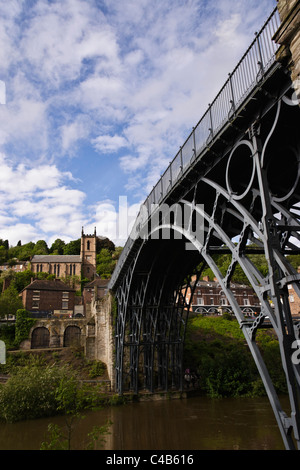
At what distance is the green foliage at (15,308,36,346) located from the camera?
116ft

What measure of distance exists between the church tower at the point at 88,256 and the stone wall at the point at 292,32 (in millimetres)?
81066

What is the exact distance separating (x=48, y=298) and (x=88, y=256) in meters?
37.5

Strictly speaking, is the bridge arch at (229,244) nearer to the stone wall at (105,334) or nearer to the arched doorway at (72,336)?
the stone wall at (105,334)

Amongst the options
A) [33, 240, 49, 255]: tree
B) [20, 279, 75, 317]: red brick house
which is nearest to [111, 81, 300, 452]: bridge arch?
[20, 279, 75, 317]: red brick house

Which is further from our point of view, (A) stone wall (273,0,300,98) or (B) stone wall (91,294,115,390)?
(B) stone wall (91,294,115,390)

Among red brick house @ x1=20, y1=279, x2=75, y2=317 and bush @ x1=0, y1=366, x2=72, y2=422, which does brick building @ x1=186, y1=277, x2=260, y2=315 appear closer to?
red brick house @ x1=20, y1=279, x2=75, y2=317

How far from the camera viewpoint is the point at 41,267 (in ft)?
261

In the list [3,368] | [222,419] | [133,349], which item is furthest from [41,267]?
[222,419]

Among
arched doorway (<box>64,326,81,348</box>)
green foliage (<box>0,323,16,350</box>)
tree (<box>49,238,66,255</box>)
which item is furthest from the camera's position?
tree (<box>49,238,66,255</box>)

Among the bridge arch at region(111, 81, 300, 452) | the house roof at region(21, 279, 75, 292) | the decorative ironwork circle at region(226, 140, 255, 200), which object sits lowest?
the bridge arch at region(111, 81, 300, 452)

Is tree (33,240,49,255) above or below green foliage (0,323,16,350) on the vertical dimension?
above

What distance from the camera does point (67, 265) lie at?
268ft

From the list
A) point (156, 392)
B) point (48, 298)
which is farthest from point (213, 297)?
→ point (156, 392)

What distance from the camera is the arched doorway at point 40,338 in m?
35.9
